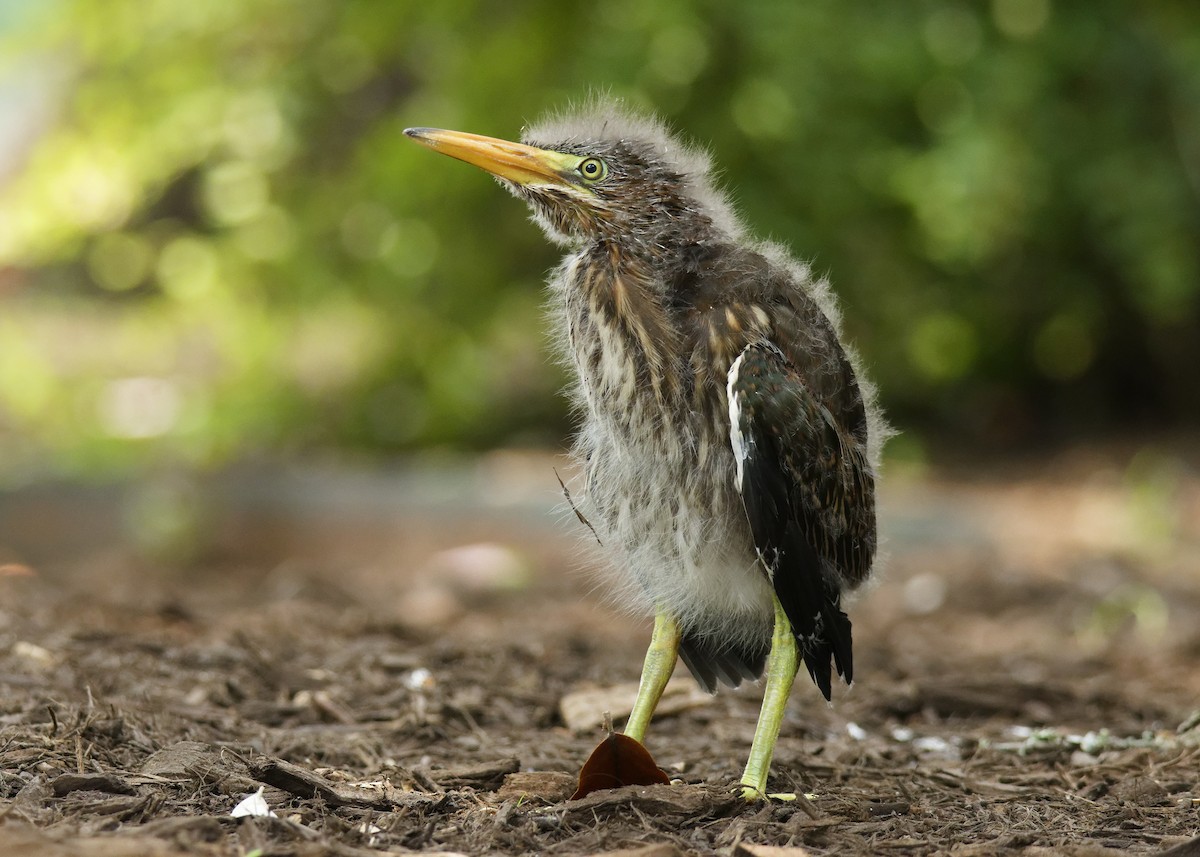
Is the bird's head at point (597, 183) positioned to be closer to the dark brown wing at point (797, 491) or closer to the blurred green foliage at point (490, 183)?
the dark brown wing at point (797, 491)

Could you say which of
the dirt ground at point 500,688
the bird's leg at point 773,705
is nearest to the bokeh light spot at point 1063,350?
the dirt ground at point 500,688

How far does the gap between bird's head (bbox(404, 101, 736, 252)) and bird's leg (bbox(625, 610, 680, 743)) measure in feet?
3.42

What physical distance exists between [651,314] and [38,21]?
24.1ft

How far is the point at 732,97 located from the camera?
903 centimetres

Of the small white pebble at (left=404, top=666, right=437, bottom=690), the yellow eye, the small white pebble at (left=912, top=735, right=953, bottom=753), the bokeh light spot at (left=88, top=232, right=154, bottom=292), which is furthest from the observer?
the bokeh light spot at (left=88, top=232, right=154, bottom=292)

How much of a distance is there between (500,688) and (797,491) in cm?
166

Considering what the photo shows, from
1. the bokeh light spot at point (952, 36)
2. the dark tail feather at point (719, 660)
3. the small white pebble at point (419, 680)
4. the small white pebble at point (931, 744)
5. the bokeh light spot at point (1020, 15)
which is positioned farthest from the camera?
the bokeh light spot at point (1020, 15)

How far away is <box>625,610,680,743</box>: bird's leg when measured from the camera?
372 centimetres

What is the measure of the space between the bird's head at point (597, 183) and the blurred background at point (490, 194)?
442 centimetres

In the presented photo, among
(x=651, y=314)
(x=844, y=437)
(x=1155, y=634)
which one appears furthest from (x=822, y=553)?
(x=1155, y=634)

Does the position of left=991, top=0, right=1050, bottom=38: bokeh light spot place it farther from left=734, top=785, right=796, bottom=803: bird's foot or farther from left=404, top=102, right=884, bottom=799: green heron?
left=734, top=785, right=796, bottom=803: bird's foot

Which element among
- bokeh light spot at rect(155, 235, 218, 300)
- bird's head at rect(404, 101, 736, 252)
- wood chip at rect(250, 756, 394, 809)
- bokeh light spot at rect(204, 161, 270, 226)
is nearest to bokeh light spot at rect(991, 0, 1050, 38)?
bokeh light spot at rect(204, 161, 270, 226)

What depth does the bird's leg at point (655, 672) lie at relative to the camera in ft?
12.2

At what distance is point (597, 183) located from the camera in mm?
3814
